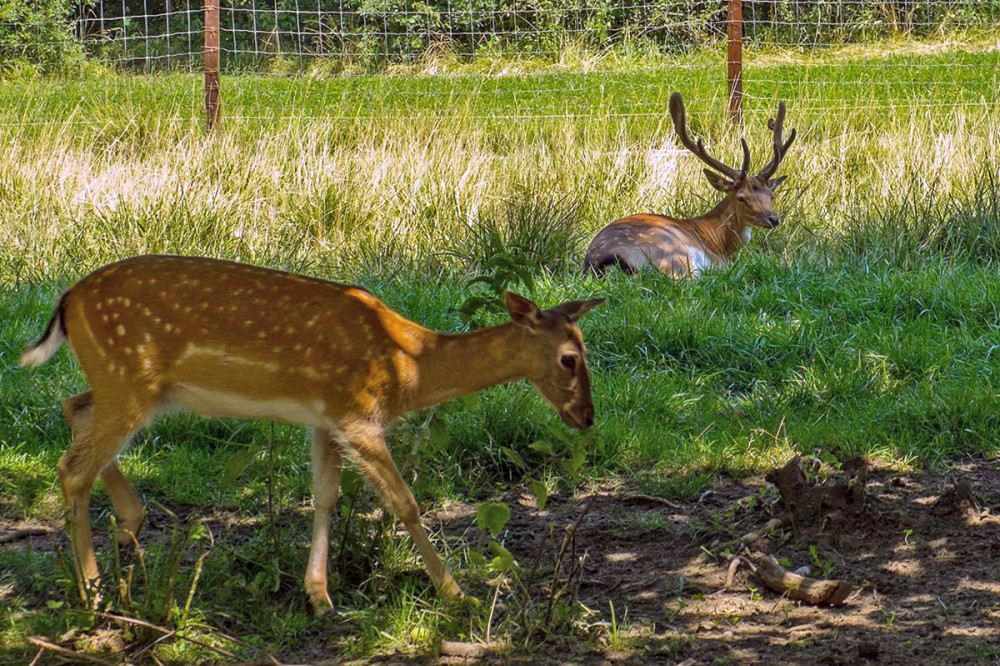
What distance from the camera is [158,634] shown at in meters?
3.72

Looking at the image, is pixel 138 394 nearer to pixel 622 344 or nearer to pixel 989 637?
pixel 989 637

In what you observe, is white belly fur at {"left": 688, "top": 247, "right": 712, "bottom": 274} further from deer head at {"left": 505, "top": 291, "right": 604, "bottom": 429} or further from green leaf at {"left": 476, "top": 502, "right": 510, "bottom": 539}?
green leaf at {"left": 476, "top": 502, "right": 510, "bottom": 539}

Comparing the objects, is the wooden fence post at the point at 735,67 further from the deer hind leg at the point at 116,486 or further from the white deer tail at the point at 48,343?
the white deer tail at the point at 48,343

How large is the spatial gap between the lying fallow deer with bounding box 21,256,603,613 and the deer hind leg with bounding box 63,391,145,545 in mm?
97

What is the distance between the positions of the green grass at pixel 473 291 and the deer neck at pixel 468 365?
16 centimetres

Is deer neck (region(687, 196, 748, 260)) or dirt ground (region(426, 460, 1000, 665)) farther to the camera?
deer neck (region(687, 196, 748, 260))

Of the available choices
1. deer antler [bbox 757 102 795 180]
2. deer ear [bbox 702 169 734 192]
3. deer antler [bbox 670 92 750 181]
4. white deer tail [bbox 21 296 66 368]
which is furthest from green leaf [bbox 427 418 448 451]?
deer antler [bbox 757 102 795 180]

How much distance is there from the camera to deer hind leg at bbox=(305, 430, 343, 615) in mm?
4035

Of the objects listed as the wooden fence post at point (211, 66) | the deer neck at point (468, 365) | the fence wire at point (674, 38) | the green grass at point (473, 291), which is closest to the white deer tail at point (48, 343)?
the green grass at point (473, 291)

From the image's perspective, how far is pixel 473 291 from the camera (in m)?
7.61

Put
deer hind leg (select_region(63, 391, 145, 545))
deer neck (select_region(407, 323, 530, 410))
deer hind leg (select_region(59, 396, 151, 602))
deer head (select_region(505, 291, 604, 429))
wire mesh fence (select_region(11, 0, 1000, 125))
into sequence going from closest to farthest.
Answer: deer hind leg (select_region(59, 396, 151, 602)), deer head (select_region(505, 291, 604, 429)), deer neck (select_region(407, 323, 530, 410)), deer hind leg (select_region(63, 391, 145, 545)), wire mesh fence (select_region(11, 0, 1000, 125))

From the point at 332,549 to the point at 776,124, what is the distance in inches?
264

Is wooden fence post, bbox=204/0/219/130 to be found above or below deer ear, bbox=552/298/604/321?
above

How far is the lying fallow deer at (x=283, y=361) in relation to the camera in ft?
13.1
